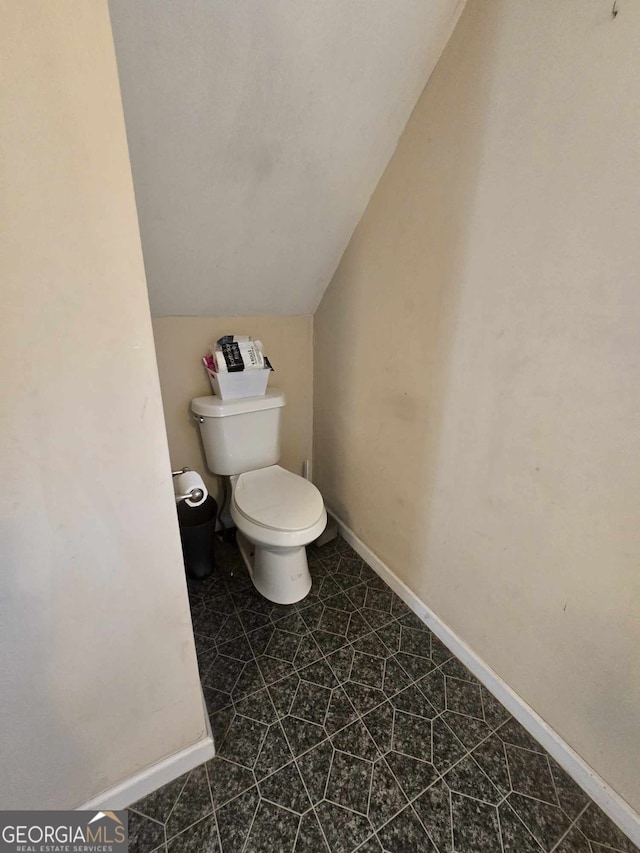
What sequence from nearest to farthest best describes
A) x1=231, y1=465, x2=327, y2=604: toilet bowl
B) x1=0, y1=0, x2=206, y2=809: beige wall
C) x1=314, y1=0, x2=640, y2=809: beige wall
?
x1=0, y1=0, x2=206, y2=809: beige wall → x1=314, y1=0, x2=640, y2=809: beige wall → x1=231, y1=465, x2=327, y2=604: toilet bowl

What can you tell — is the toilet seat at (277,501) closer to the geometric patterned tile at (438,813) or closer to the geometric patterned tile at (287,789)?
the geometric patterned tile at (287,789)

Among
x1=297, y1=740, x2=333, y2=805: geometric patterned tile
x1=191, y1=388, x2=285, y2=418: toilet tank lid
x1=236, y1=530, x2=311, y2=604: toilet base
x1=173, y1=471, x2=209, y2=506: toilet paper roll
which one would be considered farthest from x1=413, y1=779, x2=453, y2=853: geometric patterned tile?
x1=191, y1=388, x2=285, y2=418: toilet tank lid

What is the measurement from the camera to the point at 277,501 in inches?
60.4

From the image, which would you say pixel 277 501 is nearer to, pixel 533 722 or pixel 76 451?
pixel 76 451

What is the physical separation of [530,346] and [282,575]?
1.25 meters

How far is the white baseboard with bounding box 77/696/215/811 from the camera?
94cm

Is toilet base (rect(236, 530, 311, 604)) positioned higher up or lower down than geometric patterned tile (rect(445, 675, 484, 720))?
higher up

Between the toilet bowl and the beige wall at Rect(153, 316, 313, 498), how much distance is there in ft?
1.10

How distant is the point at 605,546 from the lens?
2.98 feet

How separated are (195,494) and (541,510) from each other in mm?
981

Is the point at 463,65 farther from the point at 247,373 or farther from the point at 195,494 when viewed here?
the point at 195,494

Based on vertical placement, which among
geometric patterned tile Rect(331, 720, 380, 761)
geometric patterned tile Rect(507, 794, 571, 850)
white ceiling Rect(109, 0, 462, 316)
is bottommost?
geometric patterned tile Rect(507, 794, 571, 850)

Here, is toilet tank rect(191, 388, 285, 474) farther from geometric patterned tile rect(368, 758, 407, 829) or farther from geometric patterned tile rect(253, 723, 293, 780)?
geometric patterned tile rect(368, 758, 407, 829)

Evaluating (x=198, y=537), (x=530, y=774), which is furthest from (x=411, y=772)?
(x=198, y=537)
